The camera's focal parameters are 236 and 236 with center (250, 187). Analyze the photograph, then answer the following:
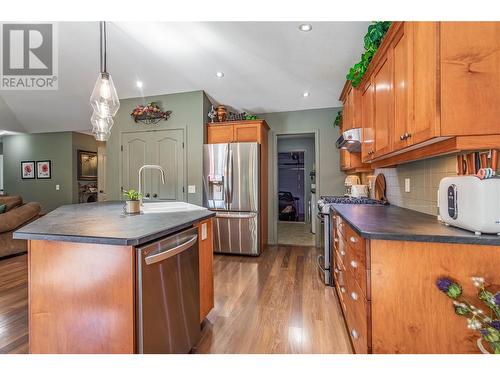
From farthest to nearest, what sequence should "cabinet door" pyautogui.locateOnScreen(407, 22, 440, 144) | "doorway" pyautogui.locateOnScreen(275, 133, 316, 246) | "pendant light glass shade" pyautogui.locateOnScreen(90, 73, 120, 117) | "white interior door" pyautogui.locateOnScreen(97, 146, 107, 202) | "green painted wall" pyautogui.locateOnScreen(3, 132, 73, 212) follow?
"white interior door" pyautogui.locateOnScreen(97, 146, 107, 202) < "green painted wall" pyautogui.locateOnScreen(3, 132, 73, 212) < "doorway" pyautogui.locateOnScreen(275, 133, 316, 246) < "pendant light glass shade" pyautogui.locateOnScreen(90, 73, 120, 117) < "cabinet door" pyautogui.locateOnScreen(407, 22, 440, 144)

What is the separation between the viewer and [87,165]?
6.68 metres

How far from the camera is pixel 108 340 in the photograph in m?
1.16

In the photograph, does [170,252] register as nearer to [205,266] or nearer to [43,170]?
[205,266]

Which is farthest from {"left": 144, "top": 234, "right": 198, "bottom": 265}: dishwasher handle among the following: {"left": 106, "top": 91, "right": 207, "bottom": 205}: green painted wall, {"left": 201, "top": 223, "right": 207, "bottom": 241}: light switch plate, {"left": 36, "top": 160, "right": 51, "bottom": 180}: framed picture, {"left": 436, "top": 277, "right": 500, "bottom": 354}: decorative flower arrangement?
{"left": 36, "top": 160, "right": 51, "bottom": 180}: framed picture

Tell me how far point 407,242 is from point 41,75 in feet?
16.1

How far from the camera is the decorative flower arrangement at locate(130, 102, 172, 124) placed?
12.9 ft

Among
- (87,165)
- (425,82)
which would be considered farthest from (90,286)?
(87,165)

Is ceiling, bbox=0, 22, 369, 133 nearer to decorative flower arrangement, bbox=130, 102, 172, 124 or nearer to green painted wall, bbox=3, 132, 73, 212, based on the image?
decorative flower arrangement, bbox=130, 102, 172, 124

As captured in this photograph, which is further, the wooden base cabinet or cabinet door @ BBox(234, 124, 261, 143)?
cabinet door @ BBox(234, 124, 261, 143)

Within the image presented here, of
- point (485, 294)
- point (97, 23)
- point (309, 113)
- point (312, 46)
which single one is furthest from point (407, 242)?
point (309, 113)

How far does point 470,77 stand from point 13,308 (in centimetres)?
381

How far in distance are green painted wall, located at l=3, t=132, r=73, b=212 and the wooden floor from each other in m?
3.44

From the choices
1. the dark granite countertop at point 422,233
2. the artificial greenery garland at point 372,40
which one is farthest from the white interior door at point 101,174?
the dark granite countertop at point 422,233
